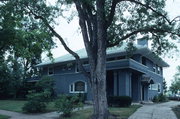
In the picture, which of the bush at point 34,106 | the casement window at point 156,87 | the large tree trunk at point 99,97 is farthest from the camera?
the casement window at point 156,87

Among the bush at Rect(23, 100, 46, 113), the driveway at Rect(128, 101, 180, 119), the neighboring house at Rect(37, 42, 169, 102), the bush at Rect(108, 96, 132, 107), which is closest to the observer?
the driveway at Rect(128, 101, 180, 119)

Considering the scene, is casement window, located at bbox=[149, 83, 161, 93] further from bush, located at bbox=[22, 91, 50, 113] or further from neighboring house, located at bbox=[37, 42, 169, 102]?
bush, located at bbox=[22, 91, 50, 113]

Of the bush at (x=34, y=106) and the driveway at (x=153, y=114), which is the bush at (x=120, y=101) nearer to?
the driveway at (x=153, y=114)

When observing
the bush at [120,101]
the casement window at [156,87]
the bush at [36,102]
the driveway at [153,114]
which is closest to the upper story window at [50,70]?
the bush at [120,101]

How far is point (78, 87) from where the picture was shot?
84.9ft

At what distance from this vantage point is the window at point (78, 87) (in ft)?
82.5

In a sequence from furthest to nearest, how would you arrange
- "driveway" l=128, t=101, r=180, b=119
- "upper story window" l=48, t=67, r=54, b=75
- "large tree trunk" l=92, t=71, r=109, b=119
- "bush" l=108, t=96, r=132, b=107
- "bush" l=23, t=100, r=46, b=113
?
"upper story window" l=48, t=67, r=54, b=75
"bush" l=108, t=96, r=132, b=107
"bush" l=23, t=100, r=46, b=113
"driveway" l=128, t=101, r=180, b=119
"large tree trunk" l=92, t=71, r=109, b=119

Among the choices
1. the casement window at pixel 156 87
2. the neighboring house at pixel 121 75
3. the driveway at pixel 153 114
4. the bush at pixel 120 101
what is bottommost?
the driveway at pixel 153 114

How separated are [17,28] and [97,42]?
756cm

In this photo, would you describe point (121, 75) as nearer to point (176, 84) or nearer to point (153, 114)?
point (153, 114)

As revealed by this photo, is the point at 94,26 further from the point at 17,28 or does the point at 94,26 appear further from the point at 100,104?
the point at 17,28

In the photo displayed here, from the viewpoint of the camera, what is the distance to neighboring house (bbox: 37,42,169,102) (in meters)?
21.4

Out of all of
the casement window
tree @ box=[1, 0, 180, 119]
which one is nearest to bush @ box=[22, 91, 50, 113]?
tree @ box=[1, 0, 180, 119]

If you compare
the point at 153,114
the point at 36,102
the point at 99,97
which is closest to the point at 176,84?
the point at 153,114
